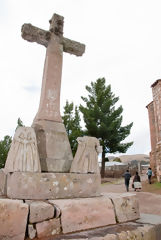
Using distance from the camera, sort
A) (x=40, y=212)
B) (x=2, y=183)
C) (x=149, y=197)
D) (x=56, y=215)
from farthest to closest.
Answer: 1. (x=149, y=197)
2. (x=2, y=183)
3. (x=56, y=215)
4. (x=40, y=212)

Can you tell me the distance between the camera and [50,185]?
2.89m

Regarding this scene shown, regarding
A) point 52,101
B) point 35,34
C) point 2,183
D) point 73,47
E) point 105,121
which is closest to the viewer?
point 2,183

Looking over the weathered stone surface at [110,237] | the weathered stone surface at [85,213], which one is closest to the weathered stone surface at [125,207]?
the weathered stone surface at [85,213]

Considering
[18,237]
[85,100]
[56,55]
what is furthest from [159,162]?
[18,237]

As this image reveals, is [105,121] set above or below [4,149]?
above

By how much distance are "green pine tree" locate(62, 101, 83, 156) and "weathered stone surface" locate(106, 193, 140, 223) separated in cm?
1232

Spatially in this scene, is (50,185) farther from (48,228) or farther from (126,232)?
(126,232)

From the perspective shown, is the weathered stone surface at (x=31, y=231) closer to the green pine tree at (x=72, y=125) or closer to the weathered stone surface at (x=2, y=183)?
the weathered stone surface at (x=2, y=183)

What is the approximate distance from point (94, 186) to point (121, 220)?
65 cm

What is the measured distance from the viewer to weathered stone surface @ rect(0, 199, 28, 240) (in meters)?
2.33

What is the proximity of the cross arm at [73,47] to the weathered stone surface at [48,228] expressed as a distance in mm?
3385

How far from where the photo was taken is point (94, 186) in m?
3.31

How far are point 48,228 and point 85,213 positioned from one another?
1.88 ft

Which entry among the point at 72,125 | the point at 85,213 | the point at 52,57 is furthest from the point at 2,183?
the point at 72,125
